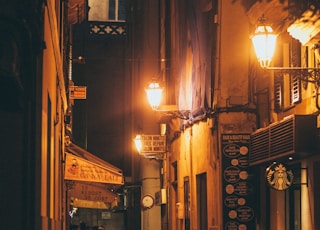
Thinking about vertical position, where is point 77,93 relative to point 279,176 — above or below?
above

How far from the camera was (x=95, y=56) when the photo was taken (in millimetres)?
40562

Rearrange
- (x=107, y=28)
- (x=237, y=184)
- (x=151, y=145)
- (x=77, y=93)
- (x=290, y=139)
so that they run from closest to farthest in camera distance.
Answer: (x=290, y=139) < (x=237, y=184) < (x=77, y=93) < (x=151, y=145) < (x=107, y=28)

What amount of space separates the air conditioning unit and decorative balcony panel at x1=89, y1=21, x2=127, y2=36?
2527 cm

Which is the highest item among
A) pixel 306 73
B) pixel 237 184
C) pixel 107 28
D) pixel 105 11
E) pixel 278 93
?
pixel 105 11

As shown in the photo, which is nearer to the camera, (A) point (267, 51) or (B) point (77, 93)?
(A) point (267, 51)

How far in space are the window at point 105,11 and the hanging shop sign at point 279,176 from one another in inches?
1106

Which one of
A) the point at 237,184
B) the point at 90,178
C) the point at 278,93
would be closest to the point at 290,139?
the point at 278,93

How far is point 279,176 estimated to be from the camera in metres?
14.3

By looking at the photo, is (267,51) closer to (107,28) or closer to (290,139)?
(290,139)

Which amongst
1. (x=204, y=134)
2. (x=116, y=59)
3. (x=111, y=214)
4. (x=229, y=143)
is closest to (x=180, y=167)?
(x=204, y=134)

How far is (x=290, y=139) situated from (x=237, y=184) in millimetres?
3942

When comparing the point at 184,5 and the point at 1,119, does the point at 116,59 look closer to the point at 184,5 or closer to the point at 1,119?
the point at 184,5

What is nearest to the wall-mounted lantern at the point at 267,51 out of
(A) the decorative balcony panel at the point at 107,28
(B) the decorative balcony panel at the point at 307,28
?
(B) the decorative balcony panel at the point at 307,28

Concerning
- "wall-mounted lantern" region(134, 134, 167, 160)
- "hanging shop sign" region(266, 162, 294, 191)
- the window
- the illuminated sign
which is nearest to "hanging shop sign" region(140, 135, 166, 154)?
"wall-mounted lantern" region(134, 134, 167, 160)
